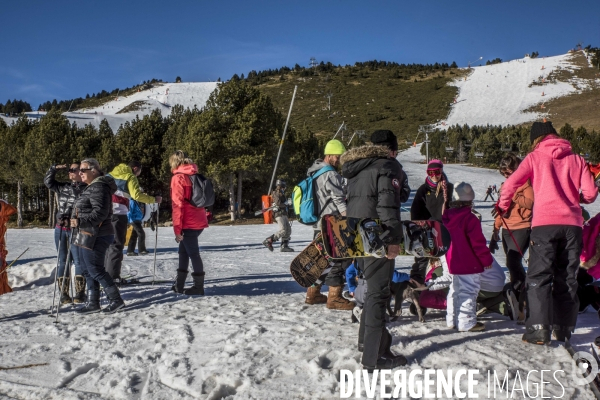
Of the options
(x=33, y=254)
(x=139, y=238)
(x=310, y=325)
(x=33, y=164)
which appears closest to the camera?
(x=310, y=325)

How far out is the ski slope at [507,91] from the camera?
94.0 meters

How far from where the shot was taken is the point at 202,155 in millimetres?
28344

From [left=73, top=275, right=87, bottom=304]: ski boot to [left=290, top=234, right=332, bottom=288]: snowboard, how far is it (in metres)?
2.91

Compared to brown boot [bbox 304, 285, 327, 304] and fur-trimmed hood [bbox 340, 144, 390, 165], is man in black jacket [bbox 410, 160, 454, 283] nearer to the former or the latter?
brown boot [bbox 304, 285, 327, 304]

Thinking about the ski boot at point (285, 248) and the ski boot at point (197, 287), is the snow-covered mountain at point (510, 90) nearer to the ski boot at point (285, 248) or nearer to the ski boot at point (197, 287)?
the ski boot at point (285, 248)

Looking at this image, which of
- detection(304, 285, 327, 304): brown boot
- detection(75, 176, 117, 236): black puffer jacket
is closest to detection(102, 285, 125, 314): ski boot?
detection(75, 176, 117, 236): black puffer jacket

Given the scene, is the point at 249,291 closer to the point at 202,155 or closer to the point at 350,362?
the point at 350,362

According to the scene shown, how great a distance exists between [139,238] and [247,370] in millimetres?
7995

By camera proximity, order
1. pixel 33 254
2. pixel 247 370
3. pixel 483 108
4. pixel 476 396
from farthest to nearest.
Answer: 1. pixel 483 108
2. pixel 33 254
3. pixel 247 370
4. pixel 476 396

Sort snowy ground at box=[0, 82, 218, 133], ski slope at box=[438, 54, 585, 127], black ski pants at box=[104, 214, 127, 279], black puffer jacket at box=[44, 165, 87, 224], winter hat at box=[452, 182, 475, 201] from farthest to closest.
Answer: snowy ground at box=[0, 82, 218, 133]
ski slope at box=[438, 54, 585, 127]
black ski pants at box=[104, 214, 127, 279]
black puffer jacket at box=[44, 165, 87, 224]
winter hat at box=[452, 182, 475, 201]

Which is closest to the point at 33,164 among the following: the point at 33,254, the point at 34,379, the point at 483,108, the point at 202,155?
the point at 202,155

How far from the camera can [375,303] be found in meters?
3.71

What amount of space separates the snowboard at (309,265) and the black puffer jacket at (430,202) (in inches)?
52.6

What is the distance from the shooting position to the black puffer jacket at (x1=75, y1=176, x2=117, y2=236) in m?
5.54
